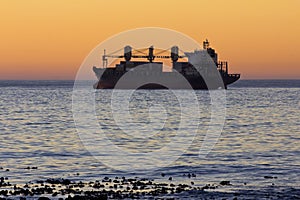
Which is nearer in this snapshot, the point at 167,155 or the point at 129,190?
the point at 129,190

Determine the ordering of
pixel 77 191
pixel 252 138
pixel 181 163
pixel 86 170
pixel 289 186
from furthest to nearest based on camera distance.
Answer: pixel 252 138 → pixel 181 163 → pixel 86 170 → pixel 289 186 → pixel 77 191

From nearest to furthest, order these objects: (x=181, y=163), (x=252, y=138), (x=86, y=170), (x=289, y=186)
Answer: (x=289, y=186) < (x=86, y=170) < (x=181, y=163) < (x=252, y=138)

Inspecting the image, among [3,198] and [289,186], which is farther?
[289,186]

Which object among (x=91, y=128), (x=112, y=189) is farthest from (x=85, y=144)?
(x=112, y=189)

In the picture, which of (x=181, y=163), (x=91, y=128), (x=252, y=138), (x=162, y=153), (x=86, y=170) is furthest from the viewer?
(x=91, y=128)

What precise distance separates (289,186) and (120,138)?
27.2 m

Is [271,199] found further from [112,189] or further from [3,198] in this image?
[3,198]

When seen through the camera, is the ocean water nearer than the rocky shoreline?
No

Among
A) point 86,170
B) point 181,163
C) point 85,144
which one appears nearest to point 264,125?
point 85,144

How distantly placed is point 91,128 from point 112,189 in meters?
38.0

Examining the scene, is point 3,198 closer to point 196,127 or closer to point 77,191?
point 77,191

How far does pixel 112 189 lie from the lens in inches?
1102

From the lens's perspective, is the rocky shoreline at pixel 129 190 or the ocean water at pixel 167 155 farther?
the ocean water at pixel 167 155

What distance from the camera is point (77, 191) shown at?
27203 millimetres
